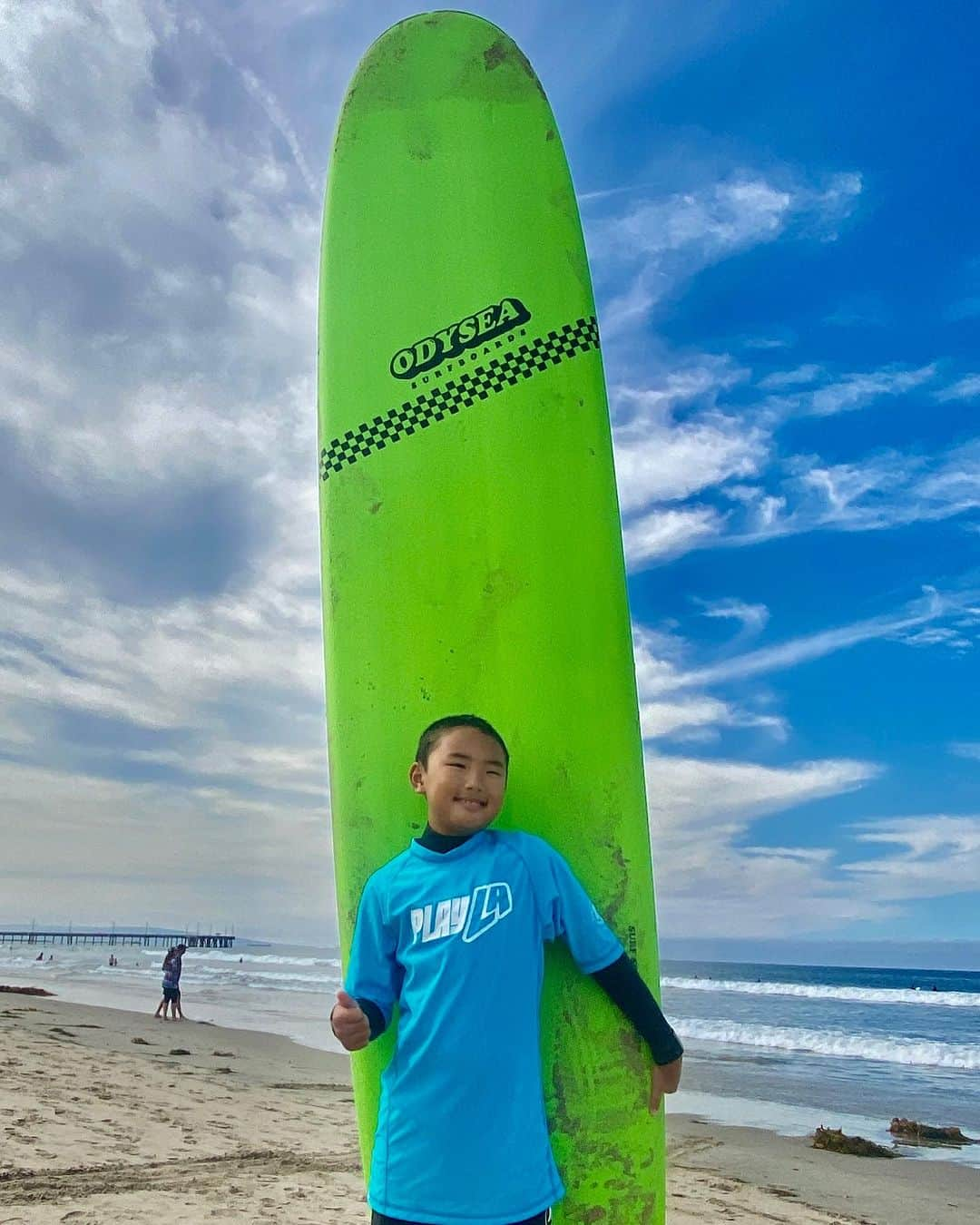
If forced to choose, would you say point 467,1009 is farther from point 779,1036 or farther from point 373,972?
point 779,1036

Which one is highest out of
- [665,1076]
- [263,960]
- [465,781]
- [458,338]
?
[458,338]

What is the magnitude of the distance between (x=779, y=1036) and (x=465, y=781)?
14.0 metres

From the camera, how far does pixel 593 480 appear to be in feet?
8.48

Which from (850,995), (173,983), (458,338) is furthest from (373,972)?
(850,995)

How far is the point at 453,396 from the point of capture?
2.53 m

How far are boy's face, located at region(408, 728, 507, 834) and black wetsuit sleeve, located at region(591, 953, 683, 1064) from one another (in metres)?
0.38

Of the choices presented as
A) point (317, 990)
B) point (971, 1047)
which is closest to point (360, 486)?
point (971, 1047)

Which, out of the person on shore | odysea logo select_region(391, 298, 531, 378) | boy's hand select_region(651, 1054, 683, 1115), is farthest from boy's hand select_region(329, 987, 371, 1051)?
the person on shore

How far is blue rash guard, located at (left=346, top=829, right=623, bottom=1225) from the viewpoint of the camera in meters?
1.58

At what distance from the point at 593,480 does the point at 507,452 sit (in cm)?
26

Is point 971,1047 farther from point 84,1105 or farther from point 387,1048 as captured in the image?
point 387,1048

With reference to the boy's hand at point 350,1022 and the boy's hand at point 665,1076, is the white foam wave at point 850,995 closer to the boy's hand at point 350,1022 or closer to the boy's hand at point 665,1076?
the boy's hand at point 665,1076

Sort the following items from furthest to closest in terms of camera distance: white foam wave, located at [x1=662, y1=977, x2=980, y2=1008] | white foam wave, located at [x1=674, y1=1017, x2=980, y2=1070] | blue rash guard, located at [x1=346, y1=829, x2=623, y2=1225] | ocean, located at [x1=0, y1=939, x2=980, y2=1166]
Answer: white foam wave, located at [x1=662, y1=977, x2=980, y2=1008]
white foam wave, located at [x1=674, y1=1017, x2=980, y2=1070]
ocean, located at [x1=0, y1=939, x2=980, y2=1166]
blue rash guard, located at [x1=346, y1=829, x2=623, y2=1225]

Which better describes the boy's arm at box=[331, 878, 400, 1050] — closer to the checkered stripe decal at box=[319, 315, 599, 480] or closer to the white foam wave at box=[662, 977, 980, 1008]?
the checkered stripe decal at box=[319, 315, 599, 480]
